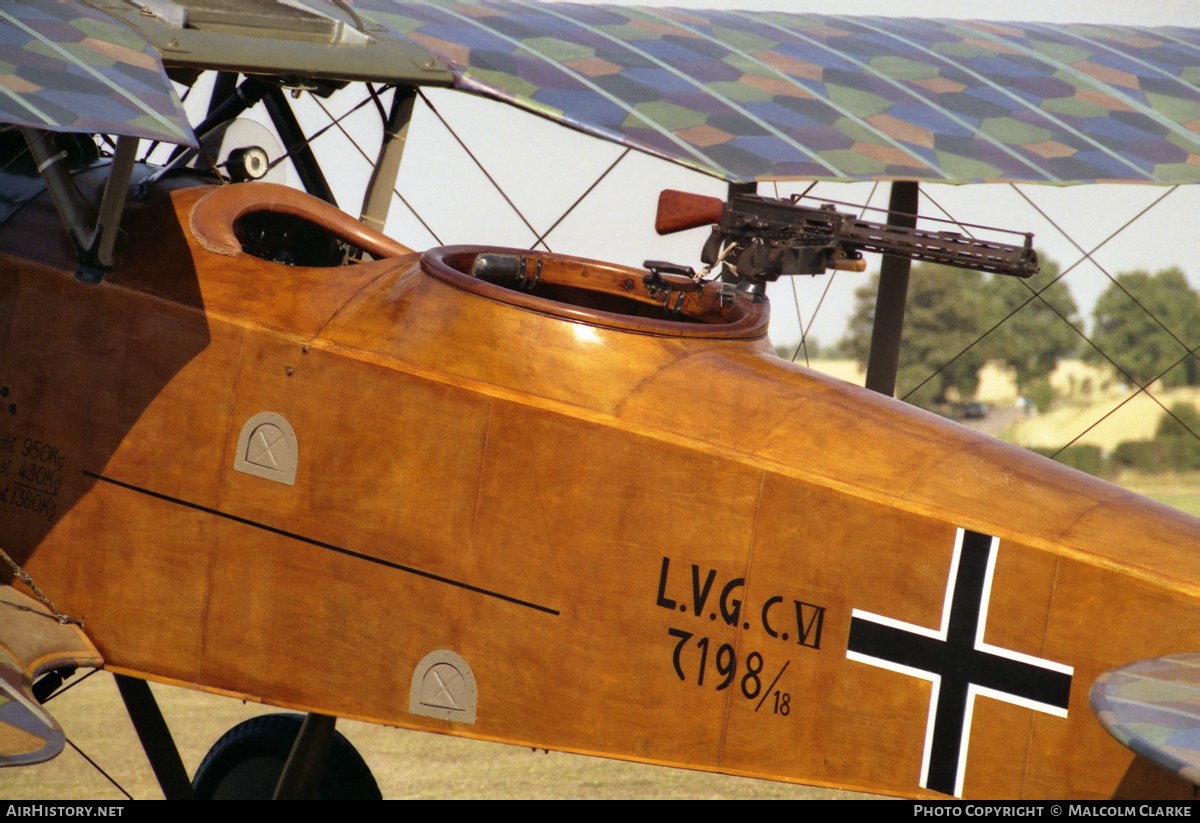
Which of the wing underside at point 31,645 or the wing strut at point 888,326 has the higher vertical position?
the wing strut at point 888,326

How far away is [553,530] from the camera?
405cm

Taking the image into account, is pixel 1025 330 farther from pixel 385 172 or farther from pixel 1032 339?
pixel 385 172

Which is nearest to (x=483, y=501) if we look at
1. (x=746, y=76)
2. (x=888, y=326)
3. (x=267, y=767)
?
(x=267, y=767)

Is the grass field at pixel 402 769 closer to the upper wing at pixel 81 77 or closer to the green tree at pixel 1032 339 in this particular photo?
the upper wing at pixel 81 77

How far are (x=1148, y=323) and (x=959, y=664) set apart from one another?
54565 mm

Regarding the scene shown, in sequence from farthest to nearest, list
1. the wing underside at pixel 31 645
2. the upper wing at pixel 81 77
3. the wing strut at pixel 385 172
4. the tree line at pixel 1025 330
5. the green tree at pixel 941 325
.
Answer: the green tree at pixel 941 325 → the tree line at pixel 1025 330 → the wing strut at pixel 385 172 → the wing underside at pixel 31 645 → the upper wing at pixel 81 77

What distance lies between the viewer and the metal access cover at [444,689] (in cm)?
420

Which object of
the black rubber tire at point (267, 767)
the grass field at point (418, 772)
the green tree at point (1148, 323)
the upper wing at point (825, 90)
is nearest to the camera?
the black rubber tire at point (267, 767)

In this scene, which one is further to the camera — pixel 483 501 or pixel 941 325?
pixel 941 325

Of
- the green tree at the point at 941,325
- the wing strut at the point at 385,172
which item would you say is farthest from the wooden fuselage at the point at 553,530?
the green tree at the point at 941,325

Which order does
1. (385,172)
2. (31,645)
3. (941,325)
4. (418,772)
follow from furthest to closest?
(941,325) < (418,772) < (385,172) < (31,645)

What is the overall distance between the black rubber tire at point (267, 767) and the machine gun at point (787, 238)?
273 cm

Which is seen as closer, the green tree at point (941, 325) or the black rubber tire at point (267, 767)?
the black rubber tire at point (267, 767)

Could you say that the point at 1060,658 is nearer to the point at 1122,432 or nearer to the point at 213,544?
the point at 213,544
